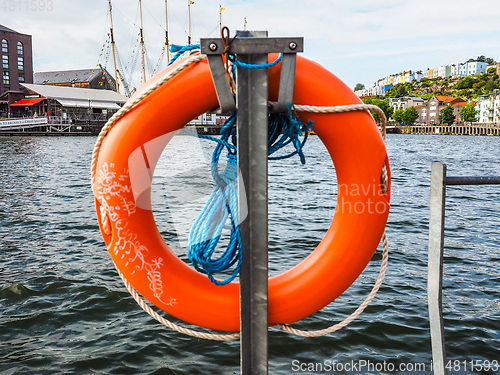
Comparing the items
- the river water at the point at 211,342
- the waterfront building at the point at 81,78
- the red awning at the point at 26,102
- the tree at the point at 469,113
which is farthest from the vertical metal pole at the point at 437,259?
the tree at the point at 469,113

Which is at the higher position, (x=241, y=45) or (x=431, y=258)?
(x=241, y=45)

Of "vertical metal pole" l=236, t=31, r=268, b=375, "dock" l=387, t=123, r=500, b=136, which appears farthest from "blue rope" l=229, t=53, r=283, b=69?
"dock" l=387, t=123, r=500, b=136

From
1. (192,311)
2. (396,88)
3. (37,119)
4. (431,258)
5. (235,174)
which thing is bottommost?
(192,311)

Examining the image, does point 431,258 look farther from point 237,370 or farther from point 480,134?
point 480,134

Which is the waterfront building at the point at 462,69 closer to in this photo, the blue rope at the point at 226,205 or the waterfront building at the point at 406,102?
the waterfront building at the point at 406,102

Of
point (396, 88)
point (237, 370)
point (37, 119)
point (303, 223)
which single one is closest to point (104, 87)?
point (37, 119)

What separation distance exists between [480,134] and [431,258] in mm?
85842

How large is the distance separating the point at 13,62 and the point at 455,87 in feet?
394

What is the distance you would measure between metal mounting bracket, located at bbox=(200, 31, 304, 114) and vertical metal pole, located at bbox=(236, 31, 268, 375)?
38mm

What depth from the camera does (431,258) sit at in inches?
70.7

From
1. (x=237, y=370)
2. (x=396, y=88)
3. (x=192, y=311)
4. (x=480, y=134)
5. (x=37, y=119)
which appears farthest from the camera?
(x=396, y=88)

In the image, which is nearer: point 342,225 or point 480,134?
point 342,225

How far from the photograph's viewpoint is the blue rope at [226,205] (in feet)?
6.13

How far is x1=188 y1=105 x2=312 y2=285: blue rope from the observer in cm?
187
